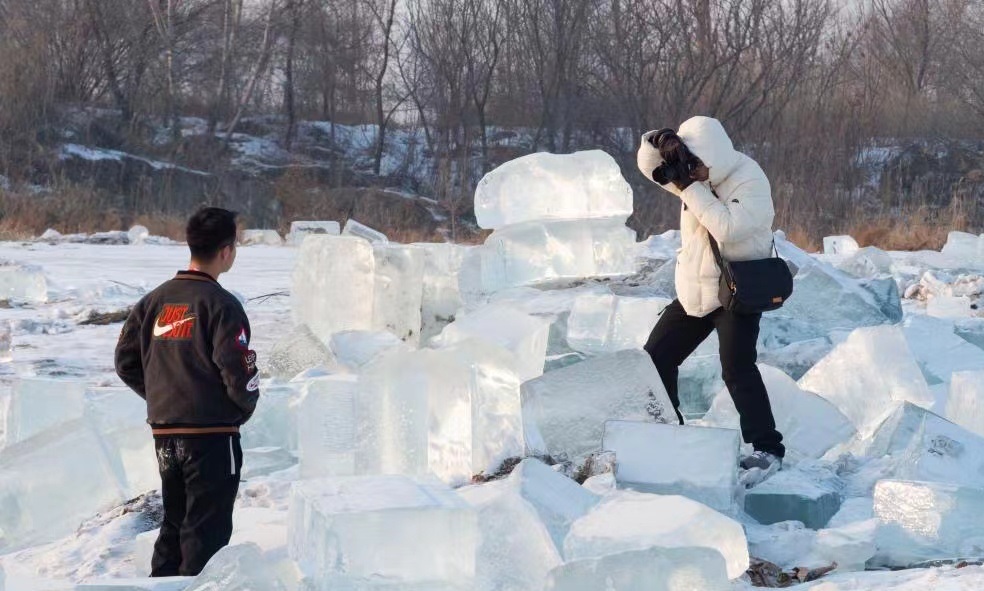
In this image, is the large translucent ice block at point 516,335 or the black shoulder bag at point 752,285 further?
the large translucent ice block at point 516,335

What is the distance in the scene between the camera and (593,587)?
7.11 feet

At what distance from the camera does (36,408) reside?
377 centimetres

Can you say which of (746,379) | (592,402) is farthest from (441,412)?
(746,379)

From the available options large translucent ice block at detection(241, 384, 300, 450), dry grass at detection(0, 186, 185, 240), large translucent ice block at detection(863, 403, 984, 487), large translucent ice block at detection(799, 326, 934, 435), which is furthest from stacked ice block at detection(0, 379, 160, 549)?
dry grass at detection(0, 186, 185, 240)

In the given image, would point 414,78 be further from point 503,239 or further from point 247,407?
point 247,407

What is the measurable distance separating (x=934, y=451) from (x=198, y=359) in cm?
206

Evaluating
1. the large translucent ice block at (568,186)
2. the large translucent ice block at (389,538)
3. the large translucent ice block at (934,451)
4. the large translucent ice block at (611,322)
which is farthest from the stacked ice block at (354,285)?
the large translucent ice block at (389,538)

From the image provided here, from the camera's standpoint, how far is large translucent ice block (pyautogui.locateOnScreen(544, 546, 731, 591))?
7.11 feet

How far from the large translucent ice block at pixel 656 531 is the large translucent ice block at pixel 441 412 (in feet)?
2.84

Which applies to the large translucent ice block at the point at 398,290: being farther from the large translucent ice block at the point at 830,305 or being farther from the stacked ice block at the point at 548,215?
the large translucent ice block at the point at 830,305

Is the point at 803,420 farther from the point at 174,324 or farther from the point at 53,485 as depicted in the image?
the point at 53,485

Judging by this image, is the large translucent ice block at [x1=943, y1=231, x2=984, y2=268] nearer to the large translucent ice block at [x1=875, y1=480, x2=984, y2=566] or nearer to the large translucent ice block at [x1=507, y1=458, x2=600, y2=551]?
the large translucent ice block at [x1=875, y1=480, x2=984, y2=566]

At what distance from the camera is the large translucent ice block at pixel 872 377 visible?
427 centimetres

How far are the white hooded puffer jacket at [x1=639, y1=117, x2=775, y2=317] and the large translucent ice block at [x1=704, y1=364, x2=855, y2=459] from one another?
522mm
